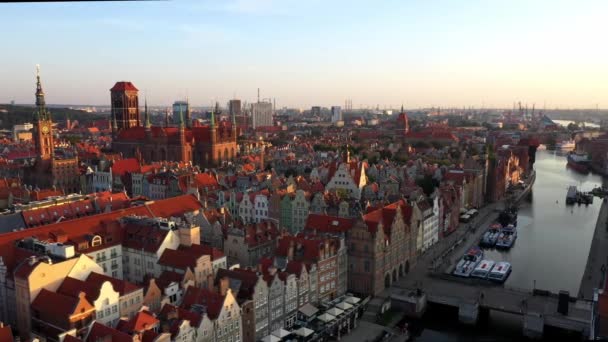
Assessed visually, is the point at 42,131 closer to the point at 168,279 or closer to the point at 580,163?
the point at 168,279

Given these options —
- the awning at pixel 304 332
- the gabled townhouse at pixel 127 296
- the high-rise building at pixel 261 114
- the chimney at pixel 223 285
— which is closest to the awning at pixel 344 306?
the awning at pixel 304 332

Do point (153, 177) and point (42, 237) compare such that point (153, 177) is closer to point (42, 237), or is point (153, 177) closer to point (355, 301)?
point (42, 237)

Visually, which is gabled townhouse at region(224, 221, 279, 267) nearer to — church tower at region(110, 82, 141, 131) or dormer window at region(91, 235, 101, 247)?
dormer window at region(91, 235, 101, 247)

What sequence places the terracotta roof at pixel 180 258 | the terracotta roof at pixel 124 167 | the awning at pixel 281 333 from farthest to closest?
the terracotta roof at pixel 124 167 < the terracotta roof at pixel 180 258 < the awning at pixel 281 333

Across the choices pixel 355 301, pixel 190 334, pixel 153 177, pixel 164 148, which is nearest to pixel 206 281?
pixel 190 334

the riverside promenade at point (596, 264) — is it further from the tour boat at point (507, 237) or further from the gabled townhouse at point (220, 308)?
the gabled townhouse at point (220, 308)
